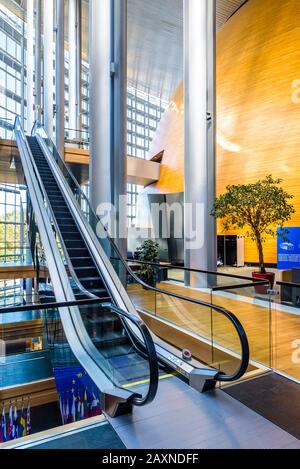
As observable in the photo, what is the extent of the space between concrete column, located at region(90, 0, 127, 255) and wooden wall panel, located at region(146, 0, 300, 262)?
5962 millimetres

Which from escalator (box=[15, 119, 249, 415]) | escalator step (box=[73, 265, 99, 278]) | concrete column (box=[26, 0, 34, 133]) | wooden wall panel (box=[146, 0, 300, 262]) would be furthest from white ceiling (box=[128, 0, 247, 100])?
escalator step (box=[73, 265, 99, 278])

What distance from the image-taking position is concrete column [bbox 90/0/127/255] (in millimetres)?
8836

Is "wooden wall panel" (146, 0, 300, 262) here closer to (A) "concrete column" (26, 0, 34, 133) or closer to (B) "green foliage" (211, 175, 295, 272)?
(B) "green foliage" (211, 175, 295, 272)

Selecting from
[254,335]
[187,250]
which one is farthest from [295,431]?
[187,250]

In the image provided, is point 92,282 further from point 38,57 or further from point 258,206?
point 38,57

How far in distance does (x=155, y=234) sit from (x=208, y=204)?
5.68m

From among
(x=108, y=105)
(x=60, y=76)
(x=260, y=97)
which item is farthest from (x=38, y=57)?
(x=260, y=97)

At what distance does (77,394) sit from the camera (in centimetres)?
382

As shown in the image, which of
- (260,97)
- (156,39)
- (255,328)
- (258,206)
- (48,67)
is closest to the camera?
(255,328)

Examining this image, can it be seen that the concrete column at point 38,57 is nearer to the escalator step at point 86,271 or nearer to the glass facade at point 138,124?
the glass facade at point 138,124

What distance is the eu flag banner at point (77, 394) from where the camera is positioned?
3457mm

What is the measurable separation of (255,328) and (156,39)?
20.9m

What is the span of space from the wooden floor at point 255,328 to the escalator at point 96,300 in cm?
41
